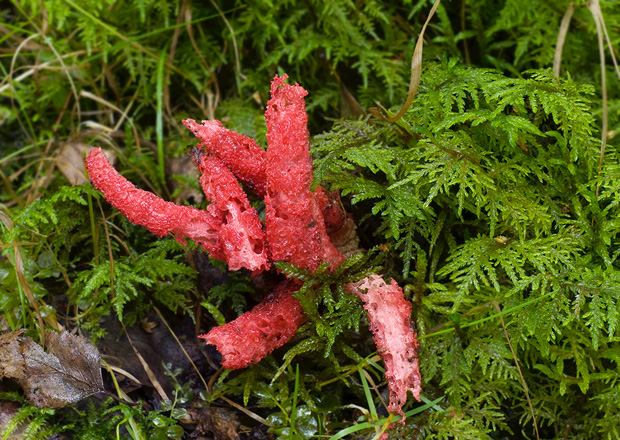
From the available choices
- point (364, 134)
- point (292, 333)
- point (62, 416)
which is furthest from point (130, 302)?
point (364, 134)

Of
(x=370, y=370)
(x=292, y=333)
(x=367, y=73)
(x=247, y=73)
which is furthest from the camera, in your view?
(x=247, y=73)

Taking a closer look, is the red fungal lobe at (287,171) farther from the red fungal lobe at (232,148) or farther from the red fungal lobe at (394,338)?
the red fungal lobe at (394,338)

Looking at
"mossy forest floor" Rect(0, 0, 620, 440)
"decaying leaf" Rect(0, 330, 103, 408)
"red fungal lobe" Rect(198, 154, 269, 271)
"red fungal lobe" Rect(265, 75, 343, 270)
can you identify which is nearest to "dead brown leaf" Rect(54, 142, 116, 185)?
"mossy forest floor" Rect(0, 0, 620, 440)

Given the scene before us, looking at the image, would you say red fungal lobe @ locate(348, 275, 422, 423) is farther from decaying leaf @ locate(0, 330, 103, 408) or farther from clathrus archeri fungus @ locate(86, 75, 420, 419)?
decaying leaf @ locate(0, 330, 103, 408)

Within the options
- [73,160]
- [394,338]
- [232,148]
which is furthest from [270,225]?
[73,160]

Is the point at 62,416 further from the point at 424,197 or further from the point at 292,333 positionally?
the point at 424,197

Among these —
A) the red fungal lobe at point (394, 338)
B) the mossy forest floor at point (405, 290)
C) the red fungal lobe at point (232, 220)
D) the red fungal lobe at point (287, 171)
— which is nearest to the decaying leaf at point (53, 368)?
the mossy forest floor at point (405, 290)

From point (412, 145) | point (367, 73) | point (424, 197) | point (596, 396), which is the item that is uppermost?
point (367, 73)

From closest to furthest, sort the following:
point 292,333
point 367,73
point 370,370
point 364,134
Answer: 1. point 292,333
2. point 370,370
3. point 364,134
4. point 367,73
